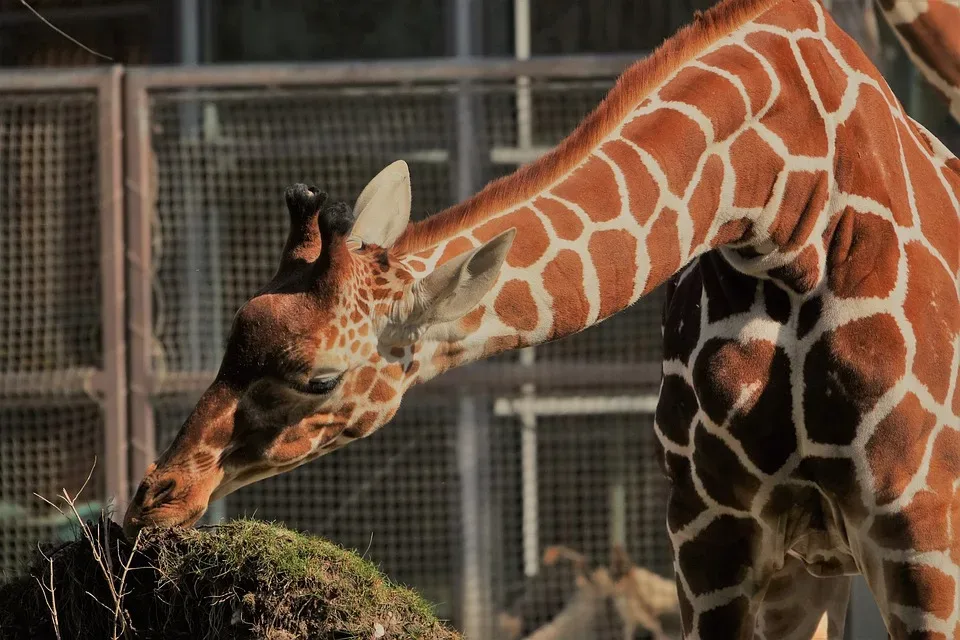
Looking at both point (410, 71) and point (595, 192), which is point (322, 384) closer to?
point (595, 192)

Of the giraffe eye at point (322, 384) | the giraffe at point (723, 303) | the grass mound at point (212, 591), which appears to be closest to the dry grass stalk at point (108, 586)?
the grass mound at point (212, 591)

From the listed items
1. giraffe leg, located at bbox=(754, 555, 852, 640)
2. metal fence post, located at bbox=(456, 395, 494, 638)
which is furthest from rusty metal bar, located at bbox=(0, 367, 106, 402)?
giraffe leg, located at bbox=(754, 555, 852, 640)

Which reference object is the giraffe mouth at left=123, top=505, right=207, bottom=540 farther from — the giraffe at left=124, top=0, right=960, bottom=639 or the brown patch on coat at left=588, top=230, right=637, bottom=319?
the brown patch on coat at left=588, top=230, right=637, bottom=319

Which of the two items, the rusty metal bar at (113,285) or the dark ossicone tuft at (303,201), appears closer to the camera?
the dark ossicone tuft at (303,201)

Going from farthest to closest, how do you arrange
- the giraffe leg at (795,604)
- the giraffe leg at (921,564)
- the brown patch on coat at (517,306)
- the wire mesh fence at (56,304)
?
the wire mesh fence at (56,304)
the giraffe leg at (795,604)
the giraffe leg at (921,564)
the brown patch on coat at (517,306)

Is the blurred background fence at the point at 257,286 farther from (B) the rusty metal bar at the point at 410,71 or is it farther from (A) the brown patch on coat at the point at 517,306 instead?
(A) the brown patch on coat at the point at 517,306

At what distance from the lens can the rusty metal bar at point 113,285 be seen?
19.1ft

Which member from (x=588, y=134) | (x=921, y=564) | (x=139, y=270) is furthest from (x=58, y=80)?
(x=921, y=564)

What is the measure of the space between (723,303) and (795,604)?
105 cm

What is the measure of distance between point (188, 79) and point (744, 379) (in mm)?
3546

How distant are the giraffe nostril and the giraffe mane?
0.66 meters

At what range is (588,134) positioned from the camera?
120 inches

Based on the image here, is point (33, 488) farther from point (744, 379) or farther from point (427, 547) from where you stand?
point (744, 379)

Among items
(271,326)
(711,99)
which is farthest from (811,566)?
(271,326)
